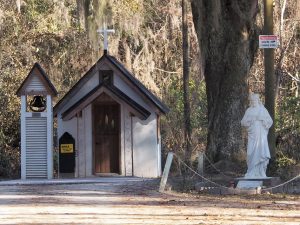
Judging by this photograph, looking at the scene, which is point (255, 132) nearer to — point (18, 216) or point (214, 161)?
point (214, 161)

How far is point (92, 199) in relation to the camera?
1656 cm

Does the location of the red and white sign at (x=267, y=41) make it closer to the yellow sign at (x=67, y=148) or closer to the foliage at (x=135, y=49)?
the yellow sign at (x=67, y=148)

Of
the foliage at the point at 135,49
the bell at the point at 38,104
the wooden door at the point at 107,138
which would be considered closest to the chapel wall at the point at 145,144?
the wooden door at the point at 107,138

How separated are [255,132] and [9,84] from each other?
49.6 feet

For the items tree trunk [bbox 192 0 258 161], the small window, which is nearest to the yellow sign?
the small window

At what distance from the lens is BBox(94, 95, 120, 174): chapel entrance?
26016mm

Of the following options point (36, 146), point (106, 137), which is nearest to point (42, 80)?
point (36, 146)

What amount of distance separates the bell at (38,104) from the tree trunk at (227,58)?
623 cm

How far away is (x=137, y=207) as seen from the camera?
48.6ft

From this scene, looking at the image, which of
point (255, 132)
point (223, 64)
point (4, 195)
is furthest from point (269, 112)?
point (4, 195)

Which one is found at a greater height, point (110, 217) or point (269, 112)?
point (269, 112)

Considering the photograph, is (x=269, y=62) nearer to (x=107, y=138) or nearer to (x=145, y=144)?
(x=145, y=144)

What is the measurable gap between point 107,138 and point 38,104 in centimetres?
246

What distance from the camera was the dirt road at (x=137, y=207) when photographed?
13.0 metres
